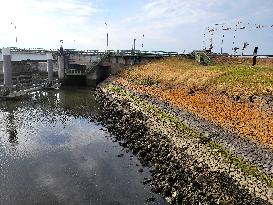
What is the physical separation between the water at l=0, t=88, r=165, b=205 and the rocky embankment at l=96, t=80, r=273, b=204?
4.81 ft

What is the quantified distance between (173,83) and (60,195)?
4232 centimetres

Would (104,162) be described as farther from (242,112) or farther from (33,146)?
(242,112)

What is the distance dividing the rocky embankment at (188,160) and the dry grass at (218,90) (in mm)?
2867

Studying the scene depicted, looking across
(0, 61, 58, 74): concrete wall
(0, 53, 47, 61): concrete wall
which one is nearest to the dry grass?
(0, 53, 47, 61): concrete wall

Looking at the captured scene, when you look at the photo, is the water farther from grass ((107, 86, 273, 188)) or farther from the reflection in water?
grass ((107, 86, 273, 188))

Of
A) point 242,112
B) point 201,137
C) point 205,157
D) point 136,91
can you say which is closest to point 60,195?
point 205,157

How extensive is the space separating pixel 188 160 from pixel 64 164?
11.8 meters

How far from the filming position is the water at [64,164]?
79.9 feet

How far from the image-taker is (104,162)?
31.8m

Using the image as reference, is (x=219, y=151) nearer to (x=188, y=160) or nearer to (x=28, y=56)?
(x=188, y=160)

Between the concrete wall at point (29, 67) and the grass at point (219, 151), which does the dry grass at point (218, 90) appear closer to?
the grass at point (219, 151)

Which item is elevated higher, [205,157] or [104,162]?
[205,157]

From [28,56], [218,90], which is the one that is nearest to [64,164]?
[218,90]

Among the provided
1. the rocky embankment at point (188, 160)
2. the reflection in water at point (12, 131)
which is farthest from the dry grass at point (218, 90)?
the reflection in water at point (12, 131)
